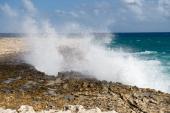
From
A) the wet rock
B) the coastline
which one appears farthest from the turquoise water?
the coastline

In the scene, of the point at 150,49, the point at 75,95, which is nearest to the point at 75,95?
the point at 75,95

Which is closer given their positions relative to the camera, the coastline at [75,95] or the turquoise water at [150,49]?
the coastline at [75,95]

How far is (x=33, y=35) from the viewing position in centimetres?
6375

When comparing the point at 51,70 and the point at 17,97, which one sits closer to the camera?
the point at 17,97

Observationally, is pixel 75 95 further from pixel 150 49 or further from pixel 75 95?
pixel 150 49

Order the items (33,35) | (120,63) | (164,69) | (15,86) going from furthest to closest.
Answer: (33,35), (164,69), (120,63), (15,86)

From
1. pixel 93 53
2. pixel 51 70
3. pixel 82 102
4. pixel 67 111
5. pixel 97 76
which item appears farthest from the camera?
pixel 93 53

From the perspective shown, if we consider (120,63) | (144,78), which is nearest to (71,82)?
(144,78)

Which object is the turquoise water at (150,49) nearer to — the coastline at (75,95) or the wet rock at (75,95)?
the wet rock at (75,95)

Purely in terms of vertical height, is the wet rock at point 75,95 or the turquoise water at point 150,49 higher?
the wet rock at point 75,95

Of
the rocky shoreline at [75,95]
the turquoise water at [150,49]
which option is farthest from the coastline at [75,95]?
the turquoise water at [150,49]

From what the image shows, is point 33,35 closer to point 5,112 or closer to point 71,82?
point 71,82

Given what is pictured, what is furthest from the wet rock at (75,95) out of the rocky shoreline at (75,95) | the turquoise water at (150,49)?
the turquoise water at (150,49)

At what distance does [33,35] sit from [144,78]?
111 ft
